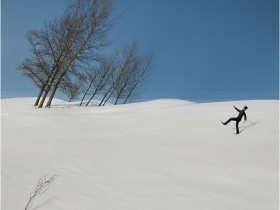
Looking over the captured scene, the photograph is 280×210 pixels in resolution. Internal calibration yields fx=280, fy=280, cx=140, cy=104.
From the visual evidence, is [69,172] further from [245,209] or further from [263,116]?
[263,116]

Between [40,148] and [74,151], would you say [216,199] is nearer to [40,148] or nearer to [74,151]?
[74,151]

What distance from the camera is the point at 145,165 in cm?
679

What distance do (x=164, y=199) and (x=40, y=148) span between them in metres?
4.56

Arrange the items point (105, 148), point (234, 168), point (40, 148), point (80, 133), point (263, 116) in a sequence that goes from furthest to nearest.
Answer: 1. point (263, 116)
2. point (80, 133)
3. point (105, 148)
4. point (40, 148)
5. point (234, 168)

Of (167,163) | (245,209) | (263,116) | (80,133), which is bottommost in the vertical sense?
(245,209)

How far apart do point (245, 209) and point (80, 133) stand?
8.12 m

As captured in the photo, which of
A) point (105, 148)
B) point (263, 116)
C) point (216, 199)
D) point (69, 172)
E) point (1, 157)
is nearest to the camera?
point (216, 199)

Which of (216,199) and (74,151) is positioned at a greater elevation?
(74,151)

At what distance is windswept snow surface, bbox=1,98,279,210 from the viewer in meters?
4.49

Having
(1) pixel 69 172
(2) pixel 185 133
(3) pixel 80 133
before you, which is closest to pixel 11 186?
(1) pixel 69 172

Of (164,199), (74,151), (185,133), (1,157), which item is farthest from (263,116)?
(1,157)

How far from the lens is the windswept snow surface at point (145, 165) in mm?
4492

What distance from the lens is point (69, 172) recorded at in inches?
221

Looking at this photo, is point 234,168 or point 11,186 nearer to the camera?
point 11,186
